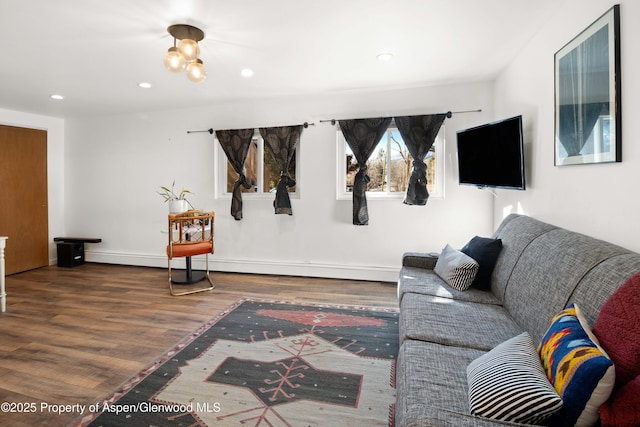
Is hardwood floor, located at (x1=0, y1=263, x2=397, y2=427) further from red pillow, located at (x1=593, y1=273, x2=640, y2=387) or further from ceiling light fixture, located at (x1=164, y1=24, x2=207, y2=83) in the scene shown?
red pillow, located at (x1=593, y1=273, x2=640, y2=387)

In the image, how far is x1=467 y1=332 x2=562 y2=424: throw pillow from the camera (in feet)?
3.35

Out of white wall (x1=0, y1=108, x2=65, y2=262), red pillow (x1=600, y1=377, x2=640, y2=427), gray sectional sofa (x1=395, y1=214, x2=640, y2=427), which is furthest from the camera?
white wall (x1=0, y1=108, x2=65, y2=262)

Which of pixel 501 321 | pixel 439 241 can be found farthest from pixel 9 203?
pixel 501 321

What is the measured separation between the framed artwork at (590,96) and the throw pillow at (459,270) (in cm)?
90

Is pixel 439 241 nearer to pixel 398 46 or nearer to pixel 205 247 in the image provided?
pixel 398 46

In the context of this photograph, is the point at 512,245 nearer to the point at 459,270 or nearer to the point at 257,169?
the point at 459,270

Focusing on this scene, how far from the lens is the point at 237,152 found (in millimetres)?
4746

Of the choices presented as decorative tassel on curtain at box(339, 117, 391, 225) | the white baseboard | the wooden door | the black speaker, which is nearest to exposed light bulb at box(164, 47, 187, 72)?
decorative tassel on curtain at box(339, 117, 391, 225)

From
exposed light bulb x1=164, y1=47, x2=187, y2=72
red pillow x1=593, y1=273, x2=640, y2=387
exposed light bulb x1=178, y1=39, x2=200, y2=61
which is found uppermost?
exposed light bulb x1=178, y1=39, x2=200, y2=61

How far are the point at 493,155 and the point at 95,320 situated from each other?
154 inches

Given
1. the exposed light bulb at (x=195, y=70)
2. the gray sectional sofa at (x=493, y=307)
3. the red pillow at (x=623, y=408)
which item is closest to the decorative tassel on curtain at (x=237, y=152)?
the exposed light bulb at (x=195, y=70)

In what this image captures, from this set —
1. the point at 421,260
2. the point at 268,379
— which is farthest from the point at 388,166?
the point at 268,379

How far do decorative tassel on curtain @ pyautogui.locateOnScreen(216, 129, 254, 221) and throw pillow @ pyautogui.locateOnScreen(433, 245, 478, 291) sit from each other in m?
2.98

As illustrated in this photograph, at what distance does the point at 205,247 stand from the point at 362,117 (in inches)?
99.6
